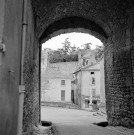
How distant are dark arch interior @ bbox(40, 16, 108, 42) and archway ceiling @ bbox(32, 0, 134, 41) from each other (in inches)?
16.1

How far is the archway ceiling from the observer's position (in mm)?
6996

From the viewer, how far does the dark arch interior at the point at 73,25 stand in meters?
9.16

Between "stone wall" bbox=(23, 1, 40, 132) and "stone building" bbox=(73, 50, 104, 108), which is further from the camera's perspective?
"stone building" bbox=(73, 50, 104, 108)

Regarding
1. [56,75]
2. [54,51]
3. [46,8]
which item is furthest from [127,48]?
[54,51]

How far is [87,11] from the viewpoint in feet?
27.0

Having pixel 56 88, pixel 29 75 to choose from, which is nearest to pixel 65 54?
pixel 56 88

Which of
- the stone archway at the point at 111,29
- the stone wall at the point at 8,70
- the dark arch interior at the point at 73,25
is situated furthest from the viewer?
the dark arch interior at the point at 73,25

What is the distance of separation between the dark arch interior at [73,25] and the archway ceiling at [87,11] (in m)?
0.41

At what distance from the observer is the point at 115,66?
8.37 metres

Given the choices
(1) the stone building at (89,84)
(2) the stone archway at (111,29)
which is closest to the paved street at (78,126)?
(2) the stone archway at (111,29)

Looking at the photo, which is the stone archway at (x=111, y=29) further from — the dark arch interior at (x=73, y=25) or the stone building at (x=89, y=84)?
the stone building at (x=89, y=84)

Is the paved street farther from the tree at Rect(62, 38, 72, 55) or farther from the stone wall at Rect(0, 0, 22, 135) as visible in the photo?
the tree at Rect(62, 38, 72, 55)

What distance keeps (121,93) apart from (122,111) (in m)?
0.63

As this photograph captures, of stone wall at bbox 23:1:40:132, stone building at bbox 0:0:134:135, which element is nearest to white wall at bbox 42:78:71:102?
stone building at bbox 0:0:134:135
